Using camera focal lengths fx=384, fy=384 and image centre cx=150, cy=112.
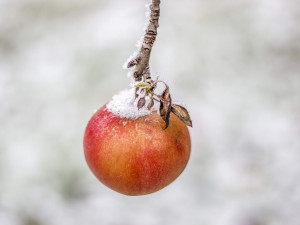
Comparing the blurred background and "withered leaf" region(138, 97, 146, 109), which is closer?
"withered leaf" region(138, 97, 146, 109)

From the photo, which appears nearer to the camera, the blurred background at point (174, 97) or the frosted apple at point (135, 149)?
the frosted apple at point (135, 149)

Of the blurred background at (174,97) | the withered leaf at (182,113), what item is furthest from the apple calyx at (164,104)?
the blurred background at (174,97)

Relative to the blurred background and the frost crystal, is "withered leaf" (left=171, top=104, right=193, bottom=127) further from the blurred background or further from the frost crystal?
the blurred background

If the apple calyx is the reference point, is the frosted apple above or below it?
below

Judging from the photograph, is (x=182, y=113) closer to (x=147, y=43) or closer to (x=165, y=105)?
(x=165, y=105)

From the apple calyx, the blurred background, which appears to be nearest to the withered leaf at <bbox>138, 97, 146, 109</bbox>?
the apple calyx

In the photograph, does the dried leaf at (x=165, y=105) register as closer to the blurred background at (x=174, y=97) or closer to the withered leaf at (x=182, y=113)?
the withered leaf at (x=182, y=113)

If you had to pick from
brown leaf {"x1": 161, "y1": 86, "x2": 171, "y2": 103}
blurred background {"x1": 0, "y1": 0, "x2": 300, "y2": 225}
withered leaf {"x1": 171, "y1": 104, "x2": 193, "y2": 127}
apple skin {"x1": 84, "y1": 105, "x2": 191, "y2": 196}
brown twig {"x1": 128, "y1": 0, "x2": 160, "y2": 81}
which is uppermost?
blurred background {"x1": 0, "y1": 0, "x2": 300, "y2": 225}
